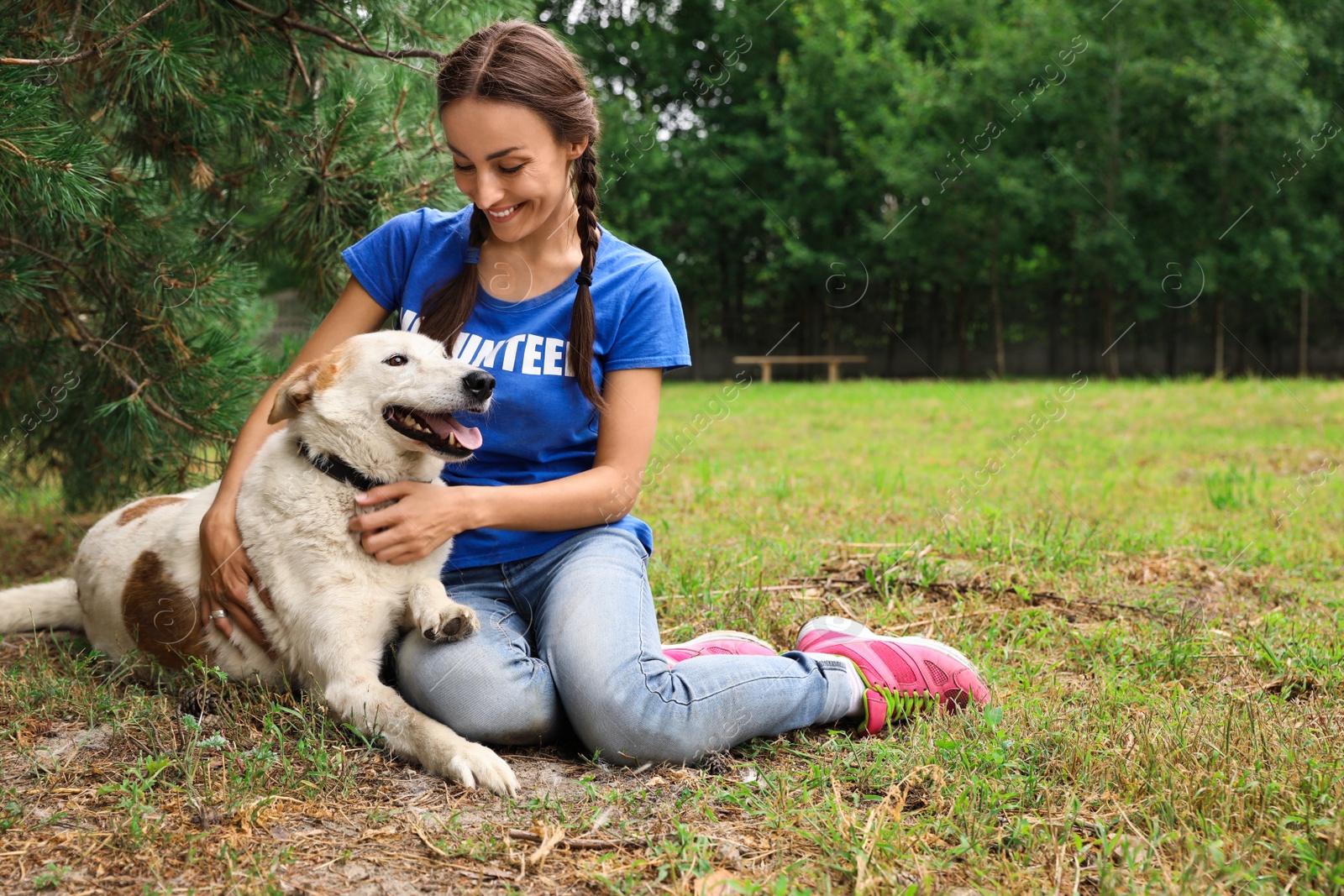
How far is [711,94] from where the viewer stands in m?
22.2

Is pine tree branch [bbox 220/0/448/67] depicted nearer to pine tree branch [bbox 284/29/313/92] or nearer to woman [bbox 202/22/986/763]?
pine tree branch [bbox 284/29/313/92]

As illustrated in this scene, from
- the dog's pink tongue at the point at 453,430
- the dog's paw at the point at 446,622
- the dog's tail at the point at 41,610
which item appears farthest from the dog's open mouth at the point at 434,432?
the dog's tail at the point at 41,610

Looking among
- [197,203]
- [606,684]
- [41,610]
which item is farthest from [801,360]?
[606,684]

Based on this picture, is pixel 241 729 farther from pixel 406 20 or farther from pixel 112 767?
pixel 406 20

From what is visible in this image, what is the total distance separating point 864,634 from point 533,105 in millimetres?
1611

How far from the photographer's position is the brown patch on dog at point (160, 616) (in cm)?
267

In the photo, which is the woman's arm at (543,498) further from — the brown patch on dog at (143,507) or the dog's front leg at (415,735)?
the brown patch on dog at (143,507)

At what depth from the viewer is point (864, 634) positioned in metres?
2.74

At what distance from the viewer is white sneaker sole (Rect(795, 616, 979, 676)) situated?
265 centimetres

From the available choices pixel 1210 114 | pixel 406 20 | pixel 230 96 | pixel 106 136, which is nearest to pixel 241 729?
pixel 230 96

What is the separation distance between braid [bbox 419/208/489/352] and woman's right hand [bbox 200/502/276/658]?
706 millimetres

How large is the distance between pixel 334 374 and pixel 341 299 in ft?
1.61

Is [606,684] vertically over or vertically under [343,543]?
under

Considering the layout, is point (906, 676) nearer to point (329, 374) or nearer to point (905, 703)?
point (905, 703)
